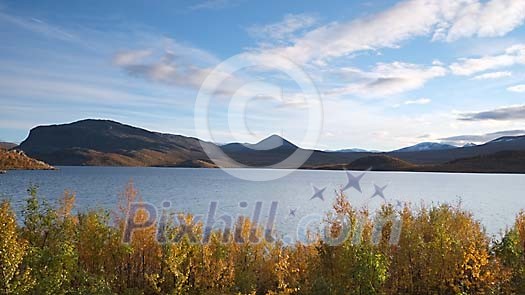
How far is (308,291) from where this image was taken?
16.1 m

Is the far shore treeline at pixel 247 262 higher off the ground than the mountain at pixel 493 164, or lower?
lower

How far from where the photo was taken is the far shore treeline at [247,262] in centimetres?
1520

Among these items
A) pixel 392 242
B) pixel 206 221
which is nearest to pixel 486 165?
pixel 206 221

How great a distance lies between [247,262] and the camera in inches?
731

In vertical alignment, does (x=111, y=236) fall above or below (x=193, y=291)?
above

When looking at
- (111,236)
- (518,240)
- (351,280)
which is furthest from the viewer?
(518,240)

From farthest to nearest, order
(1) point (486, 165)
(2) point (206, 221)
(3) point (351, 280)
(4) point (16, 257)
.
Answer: (1) point (486, 165) < (2) point (206, 221) < (3) point (351, 280) < (4) point (16, 257)

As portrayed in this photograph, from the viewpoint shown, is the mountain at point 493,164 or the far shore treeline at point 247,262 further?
the mountain at point 493,164

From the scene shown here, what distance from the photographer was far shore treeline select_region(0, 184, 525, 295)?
15.2m

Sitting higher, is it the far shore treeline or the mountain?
the mountain

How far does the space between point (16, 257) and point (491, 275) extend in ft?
48.4

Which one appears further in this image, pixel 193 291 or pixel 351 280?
pixel 193 291

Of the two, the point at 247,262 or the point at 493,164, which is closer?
the point at 247,262

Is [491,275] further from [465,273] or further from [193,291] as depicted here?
[193,291]
